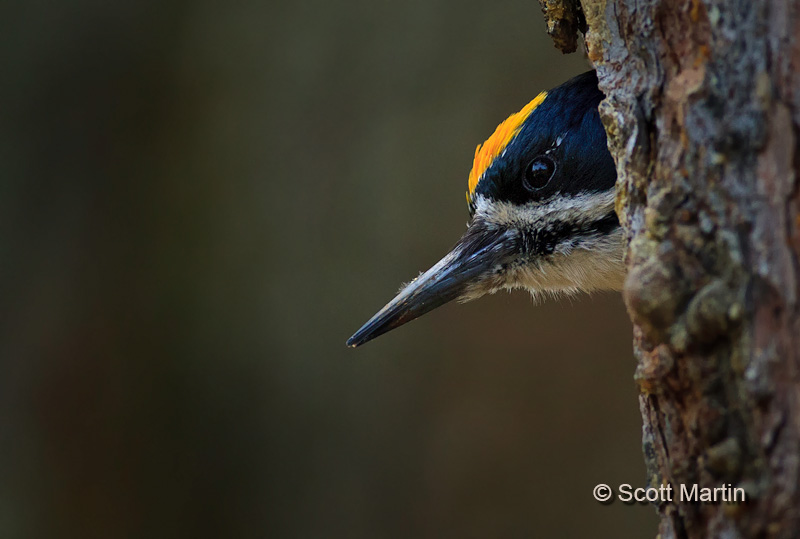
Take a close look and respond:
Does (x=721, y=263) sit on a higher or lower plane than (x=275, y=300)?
lower

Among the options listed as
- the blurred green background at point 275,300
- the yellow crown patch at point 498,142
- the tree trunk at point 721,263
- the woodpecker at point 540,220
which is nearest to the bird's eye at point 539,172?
the woodpecker at point 540,220

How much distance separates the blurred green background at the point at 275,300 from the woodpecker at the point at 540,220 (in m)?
1.63

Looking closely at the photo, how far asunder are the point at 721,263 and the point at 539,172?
1074 millimetres

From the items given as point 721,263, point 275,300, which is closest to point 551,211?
point 721,263

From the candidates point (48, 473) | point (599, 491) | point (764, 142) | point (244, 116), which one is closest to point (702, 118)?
point (764, 142)

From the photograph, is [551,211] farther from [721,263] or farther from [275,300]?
[275,300]

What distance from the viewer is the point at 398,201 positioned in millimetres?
3957

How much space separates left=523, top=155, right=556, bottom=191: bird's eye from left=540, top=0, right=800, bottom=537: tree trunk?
837 mm

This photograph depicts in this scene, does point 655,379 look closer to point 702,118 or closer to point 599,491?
point 702,118

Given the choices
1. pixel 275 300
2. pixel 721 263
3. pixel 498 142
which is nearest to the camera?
pixel 721 263

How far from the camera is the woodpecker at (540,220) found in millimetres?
2031

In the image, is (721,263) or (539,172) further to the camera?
(539,172)

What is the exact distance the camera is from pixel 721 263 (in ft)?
3.55

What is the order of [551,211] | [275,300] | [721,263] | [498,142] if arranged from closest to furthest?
[721,263], [551,211], [498,142], [275,300]
